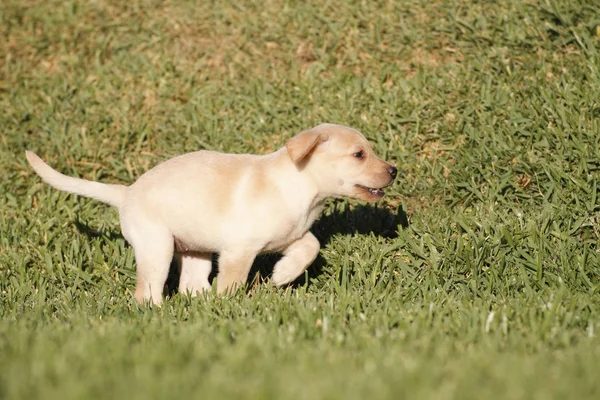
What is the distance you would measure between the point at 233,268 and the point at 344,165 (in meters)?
1.10

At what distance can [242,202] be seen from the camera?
5.37 m

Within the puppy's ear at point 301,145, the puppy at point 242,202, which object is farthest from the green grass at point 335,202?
the puppy's ear at point 301,145

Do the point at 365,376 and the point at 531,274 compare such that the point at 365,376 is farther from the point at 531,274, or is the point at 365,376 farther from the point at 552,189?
the point at 552,189

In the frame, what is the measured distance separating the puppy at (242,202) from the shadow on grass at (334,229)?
0.80 m

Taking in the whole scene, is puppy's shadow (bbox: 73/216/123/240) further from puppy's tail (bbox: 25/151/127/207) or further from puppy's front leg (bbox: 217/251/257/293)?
puppy's front leg (bbox: 217/251/257/293)

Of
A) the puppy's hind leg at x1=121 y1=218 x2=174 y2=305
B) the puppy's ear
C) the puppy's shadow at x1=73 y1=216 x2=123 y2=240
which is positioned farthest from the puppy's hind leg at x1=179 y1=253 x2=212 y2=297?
the puppy's ear

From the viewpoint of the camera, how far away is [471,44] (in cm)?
805

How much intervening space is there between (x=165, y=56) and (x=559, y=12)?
441 centimetres

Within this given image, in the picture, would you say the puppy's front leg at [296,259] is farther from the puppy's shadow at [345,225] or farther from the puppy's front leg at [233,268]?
the puppy's shadow at [345,225]

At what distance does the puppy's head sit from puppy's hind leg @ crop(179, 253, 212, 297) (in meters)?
1.24

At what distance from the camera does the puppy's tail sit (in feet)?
18.9

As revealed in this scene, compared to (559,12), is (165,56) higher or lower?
lower

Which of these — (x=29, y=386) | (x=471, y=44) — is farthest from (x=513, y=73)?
(x=29, y=386)

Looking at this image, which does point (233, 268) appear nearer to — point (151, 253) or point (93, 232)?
point (151, 253)
